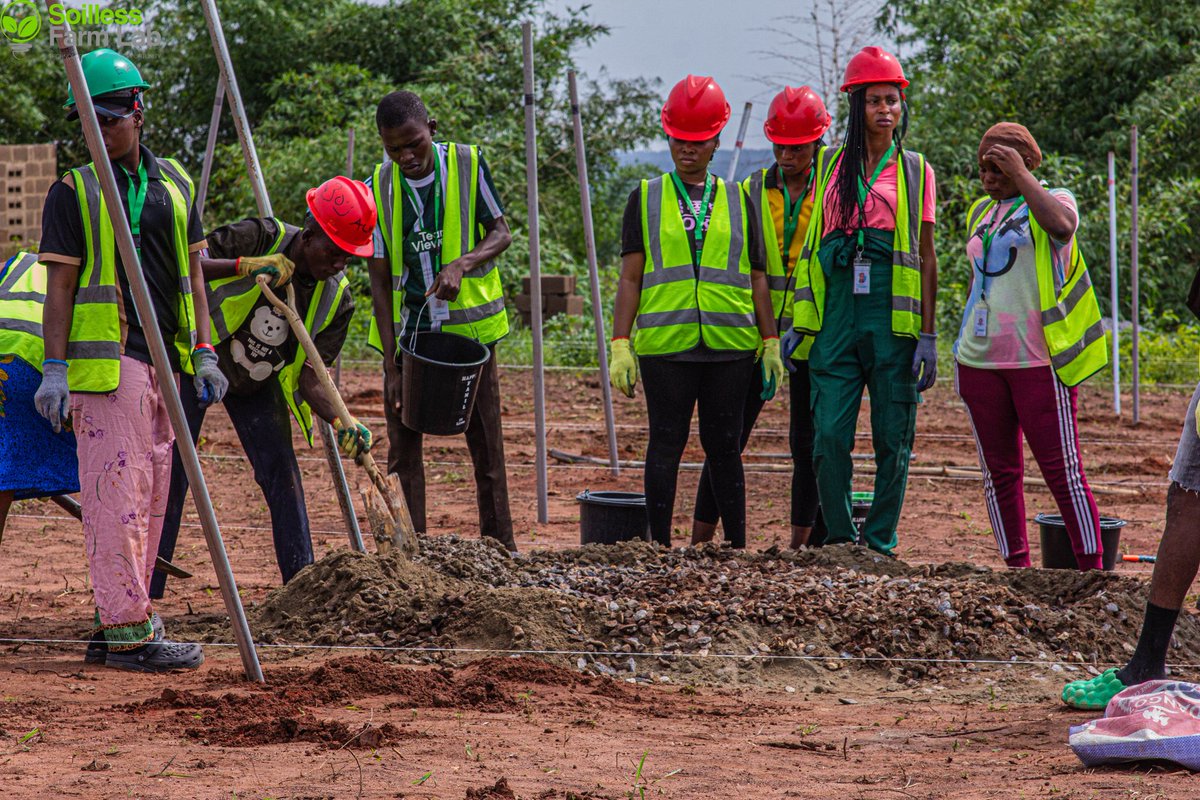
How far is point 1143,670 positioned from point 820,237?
7.50 ft

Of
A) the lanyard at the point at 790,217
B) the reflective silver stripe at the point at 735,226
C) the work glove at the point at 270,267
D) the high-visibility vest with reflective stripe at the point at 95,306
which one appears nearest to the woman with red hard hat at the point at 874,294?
the reflective silver stripe at the point at 735,226

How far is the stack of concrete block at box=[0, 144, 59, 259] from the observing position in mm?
13828

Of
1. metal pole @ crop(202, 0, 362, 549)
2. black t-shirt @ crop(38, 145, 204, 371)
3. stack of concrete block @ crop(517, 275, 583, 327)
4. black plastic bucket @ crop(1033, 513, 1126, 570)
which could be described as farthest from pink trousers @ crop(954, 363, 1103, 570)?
stack of concrete block @ crop(517, 275, 583, 327)

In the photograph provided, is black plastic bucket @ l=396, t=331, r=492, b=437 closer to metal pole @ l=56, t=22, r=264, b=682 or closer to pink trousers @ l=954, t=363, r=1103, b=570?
metal pole @ l=56, t=22, r=264, b=682

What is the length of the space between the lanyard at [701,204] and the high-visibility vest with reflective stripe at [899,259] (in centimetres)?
41

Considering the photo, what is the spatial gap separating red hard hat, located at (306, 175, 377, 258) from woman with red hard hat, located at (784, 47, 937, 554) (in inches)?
68.9

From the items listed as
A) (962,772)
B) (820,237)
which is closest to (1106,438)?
(820,237)

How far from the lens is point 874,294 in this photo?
504cm

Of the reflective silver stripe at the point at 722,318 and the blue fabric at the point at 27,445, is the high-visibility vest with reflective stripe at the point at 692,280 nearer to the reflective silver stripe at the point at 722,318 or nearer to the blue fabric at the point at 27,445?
the reflective silver stripe at the point at 722,318

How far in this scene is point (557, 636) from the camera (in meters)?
4.30

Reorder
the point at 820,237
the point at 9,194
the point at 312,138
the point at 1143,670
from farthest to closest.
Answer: the point at 312,138, the point at 9,194, the point at 820,237, the point at 1143,670

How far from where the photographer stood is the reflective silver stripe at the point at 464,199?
537 cm

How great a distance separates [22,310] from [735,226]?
270 centimetres

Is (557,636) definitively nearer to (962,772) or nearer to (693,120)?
(962,772)
